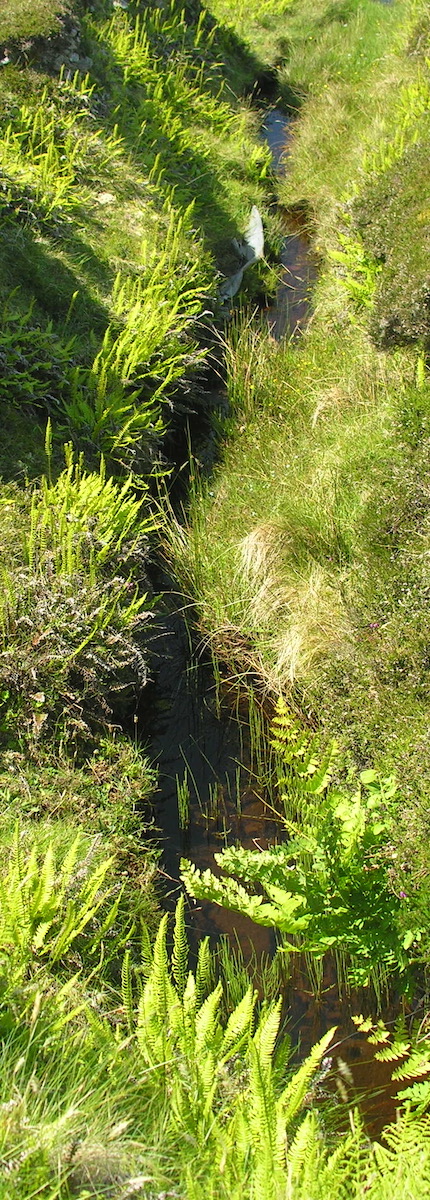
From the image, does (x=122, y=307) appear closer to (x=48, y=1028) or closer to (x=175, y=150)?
(x=175, y=150)

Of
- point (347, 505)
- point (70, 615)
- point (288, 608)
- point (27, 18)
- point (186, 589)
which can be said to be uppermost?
→ point (27, 18)

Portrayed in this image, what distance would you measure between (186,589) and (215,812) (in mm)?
1732

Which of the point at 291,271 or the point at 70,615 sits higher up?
the point at 291,271

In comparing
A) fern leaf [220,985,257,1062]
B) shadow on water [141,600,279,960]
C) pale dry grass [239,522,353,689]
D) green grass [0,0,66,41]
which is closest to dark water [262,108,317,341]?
pale dry grass [239,522,353,689]

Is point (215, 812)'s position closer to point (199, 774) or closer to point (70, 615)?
point (199, 774)

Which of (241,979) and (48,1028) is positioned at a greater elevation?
(48,1028)

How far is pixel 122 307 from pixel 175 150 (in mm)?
3785

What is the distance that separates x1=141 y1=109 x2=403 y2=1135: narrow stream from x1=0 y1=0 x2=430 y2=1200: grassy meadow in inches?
4.8

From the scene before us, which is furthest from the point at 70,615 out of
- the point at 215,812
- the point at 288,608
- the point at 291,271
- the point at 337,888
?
the point at 291,271

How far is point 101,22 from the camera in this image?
10805 mm

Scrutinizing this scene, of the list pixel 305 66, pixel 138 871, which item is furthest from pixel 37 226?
pixel 305 66

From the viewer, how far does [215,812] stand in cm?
538

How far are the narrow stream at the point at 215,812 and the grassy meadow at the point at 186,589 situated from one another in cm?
12

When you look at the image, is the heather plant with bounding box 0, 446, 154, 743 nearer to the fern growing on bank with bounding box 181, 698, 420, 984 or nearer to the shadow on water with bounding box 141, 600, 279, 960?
the shadow on water with bounding box 141, 600, 279, 960
